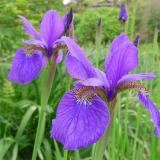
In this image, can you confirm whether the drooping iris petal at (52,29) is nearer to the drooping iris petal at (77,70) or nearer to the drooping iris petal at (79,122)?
the drooping iris petal at (77,70)

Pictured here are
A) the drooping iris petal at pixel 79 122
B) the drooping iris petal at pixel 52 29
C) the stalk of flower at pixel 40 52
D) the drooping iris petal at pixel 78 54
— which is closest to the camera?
the drooping iris petal at pixel 79 122

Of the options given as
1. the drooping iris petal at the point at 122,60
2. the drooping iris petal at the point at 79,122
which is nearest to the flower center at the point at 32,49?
the drooping iris petal at the point at 122,60

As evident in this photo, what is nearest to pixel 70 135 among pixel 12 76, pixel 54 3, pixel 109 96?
pixel 109 96

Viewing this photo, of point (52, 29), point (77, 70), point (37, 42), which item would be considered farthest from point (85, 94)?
point (52, 29)

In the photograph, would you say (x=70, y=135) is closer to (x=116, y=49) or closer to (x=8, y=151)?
(x=116, y=49)

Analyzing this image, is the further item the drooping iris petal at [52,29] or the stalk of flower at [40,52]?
the drooping iris petal at [52,29]

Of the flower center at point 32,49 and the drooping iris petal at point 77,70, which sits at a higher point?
the flower center at point 32,49

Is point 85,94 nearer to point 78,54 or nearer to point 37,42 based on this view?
point 78,54

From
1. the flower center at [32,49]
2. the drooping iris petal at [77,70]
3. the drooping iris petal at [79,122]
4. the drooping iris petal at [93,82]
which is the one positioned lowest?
the drooping iris petal at [79,122]
